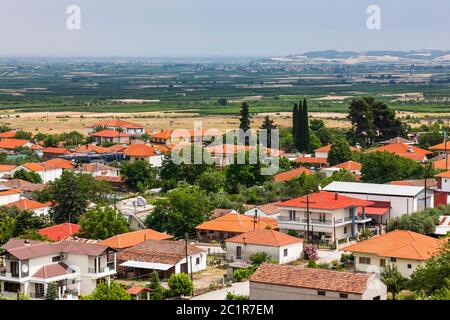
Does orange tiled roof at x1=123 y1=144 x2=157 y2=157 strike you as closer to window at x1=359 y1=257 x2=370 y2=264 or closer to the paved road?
window at x1=359 y1=257 x2=370 y2=264

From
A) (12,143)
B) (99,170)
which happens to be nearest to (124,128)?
(12,143)

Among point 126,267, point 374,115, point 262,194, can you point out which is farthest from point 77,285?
point 374,115

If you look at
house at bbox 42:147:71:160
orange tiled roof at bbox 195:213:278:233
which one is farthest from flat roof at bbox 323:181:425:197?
house at bbox 42:147:71:160

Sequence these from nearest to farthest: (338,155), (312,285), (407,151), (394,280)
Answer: (312,285), (394,280), (338,155), (407,151)

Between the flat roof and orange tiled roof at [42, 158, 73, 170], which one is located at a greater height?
the flat roof

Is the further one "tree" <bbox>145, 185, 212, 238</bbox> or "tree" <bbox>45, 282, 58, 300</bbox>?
"tree" <bbox>145, 185, 212, 238</bbox>

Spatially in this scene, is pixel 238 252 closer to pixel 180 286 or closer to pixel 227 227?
pixel 227 227
